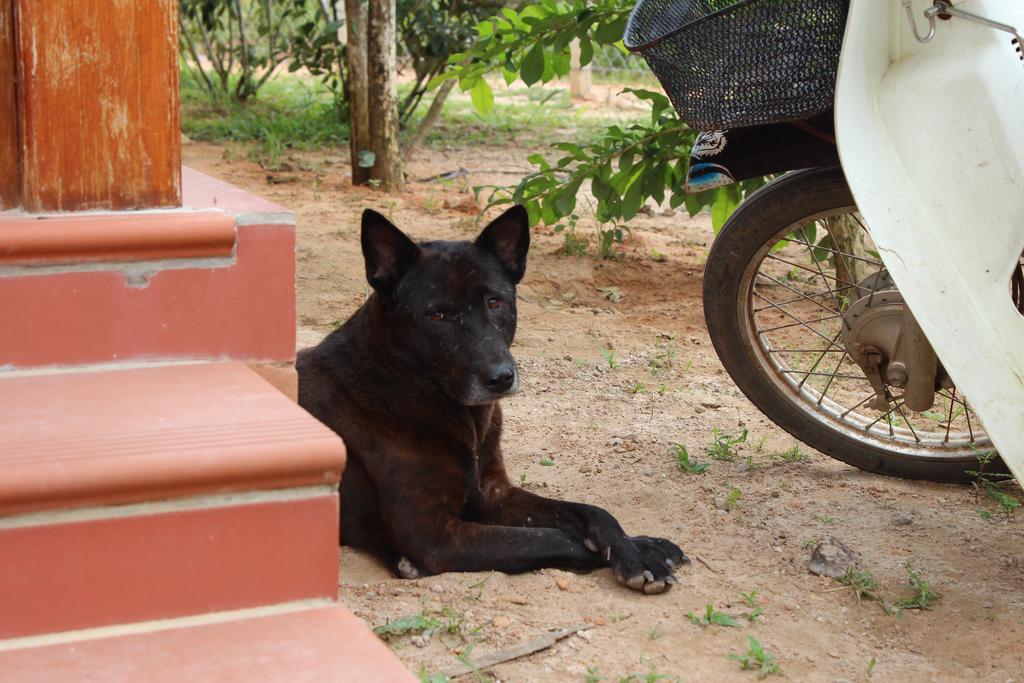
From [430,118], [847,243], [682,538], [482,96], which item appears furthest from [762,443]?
[430,118]

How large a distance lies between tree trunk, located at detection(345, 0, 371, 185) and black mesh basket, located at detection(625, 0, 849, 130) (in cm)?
494

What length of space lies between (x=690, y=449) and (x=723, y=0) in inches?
59.4

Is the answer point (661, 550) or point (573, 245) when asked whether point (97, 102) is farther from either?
point (573, 245)

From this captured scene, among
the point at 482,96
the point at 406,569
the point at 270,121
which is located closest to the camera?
the point at 406,569

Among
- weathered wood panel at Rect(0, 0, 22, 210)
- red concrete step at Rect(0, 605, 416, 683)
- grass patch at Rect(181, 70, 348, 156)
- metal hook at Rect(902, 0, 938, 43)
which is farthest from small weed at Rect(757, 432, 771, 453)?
grass patch at Rect(181, 70, 348, 156)

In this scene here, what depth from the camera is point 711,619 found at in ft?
9.38

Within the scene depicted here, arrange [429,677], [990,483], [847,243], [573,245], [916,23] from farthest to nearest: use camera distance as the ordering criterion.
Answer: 1. [573,245]
2. [847,243]
3. [990,483]
4. [916,23]
5. [429,677]

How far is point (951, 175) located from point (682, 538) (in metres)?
1.25

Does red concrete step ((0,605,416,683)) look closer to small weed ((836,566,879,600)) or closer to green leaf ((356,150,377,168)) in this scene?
small weed ((836,566,879,600))

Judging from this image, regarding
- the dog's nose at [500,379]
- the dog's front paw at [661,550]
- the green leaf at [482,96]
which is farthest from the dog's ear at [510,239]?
the green leaf at [482,96]

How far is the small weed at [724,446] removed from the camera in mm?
4039

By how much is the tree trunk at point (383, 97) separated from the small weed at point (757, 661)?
221 inches

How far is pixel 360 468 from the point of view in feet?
11.6

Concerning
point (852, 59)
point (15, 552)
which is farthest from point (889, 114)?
point (15, 552)
